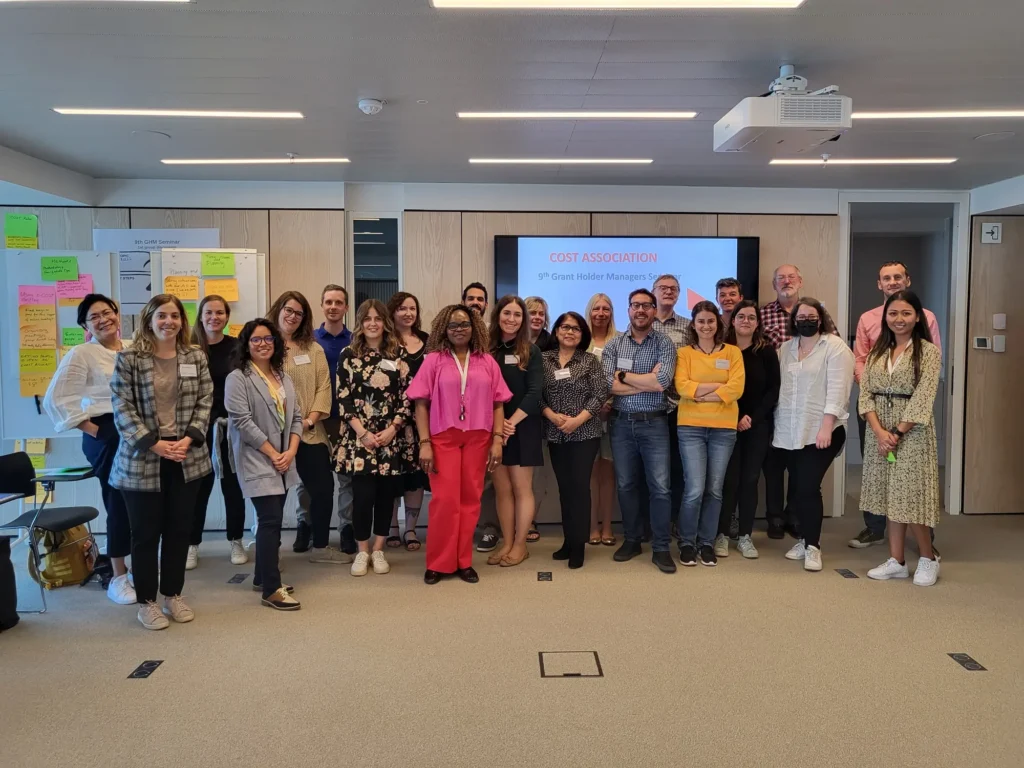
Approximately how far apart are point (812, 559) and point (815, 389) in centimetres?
101

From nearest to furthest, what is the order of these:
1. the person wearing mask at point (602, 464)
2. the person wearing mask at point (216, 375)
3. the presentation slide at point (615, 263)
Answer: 1. the person wearing mask at point (216, 375)
2. the person wearing mask at point (602, 464)
3. the presentation slide at point (615, 263)

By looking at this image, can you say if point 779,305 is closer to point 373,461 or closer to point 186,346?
point 373,461

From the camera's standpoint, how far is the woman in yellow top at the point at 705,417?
398cm

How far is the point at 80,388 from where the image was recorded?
12.1ft

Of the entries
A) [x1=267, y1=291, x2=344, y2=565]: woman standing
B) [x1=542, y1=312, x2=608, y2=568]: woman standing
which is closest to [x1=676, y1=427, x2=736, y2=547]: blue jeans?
[x1=542, y1=312, x2=608, y2=568]: woman standing

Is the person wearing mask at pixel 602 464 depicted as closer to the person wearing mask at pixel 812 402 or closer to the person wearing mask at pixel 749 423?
the person wearing mask at pixel 749 423

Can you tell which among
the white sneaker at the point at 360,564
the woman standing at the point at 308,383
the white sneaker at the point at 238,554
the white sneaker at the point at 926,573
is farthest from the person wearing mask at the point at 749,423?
the white sneaker at the point at 238,554

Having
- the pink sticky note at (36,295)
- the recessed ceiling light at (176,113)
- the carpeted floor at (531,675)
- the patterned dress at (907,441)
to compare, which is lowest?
the carpeted floor at (531,675)

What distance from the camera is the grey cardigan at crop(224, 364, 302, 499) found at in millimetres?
3400

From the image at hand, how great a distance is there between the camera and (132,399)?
10.2 feet

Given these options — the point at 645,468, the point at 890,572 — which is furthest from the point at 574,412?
the point at 890,572

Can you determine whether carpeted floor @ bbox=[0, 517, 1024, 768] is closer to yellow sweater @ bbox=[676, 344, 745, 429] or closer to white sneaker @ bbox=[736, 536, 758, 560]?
white sneaker @ bbox=[736, 536, 758, 560]

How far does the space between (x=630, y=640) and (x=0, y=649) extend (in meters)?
2.82

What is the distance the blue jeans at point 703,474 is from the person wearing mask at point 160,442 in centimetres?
262
